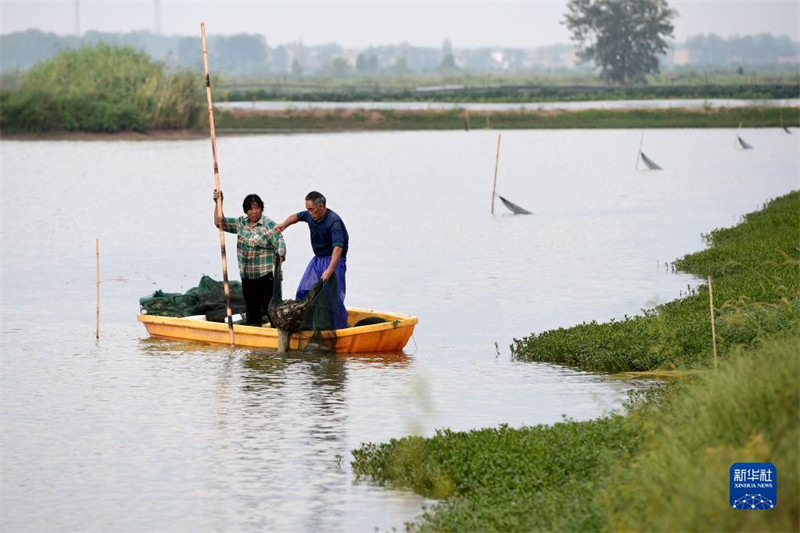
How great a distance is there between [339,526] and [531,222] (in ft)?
89.5

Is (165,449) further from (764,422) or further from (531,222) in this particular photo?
(531,222)

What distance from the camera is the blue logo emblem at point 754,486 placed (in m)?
7.66

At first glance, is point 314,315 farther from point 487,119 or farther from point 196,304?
point 487,119

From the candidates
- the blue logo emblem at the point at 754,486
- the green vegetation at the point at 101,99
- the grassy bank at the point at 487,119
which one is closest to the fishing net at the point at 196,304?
the blue logo emblem at the point at 754,486

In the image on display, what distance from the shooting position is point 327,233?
54.9 feet

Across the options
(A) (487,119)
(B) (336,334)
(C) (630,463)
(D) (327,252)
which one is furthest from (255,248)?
(A) (487,119)

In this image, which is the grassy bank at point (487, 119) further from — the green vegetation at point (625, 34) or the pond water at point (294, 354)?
the green vegetation at point (625, 34)

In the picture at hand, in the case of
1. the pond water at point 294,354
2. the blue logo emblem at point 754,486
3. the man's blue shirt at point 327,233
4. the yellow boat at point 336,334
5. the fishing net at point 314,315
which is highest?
the man's blue shirt at point 327,233

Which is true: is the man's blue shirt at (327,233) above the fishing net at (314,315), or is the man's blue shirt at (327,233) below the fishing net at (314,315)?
above

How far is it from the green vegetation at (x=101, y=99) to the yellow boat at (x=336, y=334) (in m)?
56.7

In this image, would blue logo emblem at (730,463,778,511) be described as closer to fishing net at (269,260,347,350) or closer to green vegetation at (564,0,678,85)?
fishing net at (269,260,347,350)

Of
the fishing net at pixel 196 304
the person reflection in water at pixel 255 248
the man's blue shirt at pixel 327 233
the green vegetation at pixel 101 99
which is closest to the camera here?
the man's blue shirt at pixel 327 233

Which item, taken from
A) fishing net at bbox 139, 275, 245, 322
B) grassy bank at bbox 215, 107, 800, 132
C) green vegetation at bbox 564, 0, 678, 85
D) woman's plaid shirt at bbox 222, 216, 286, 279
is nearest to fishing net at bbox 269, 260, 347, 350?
woman's plaid shirt at bbox 222, 216, 286, 279

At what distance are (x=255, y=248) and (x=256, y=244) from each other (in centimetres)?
8
